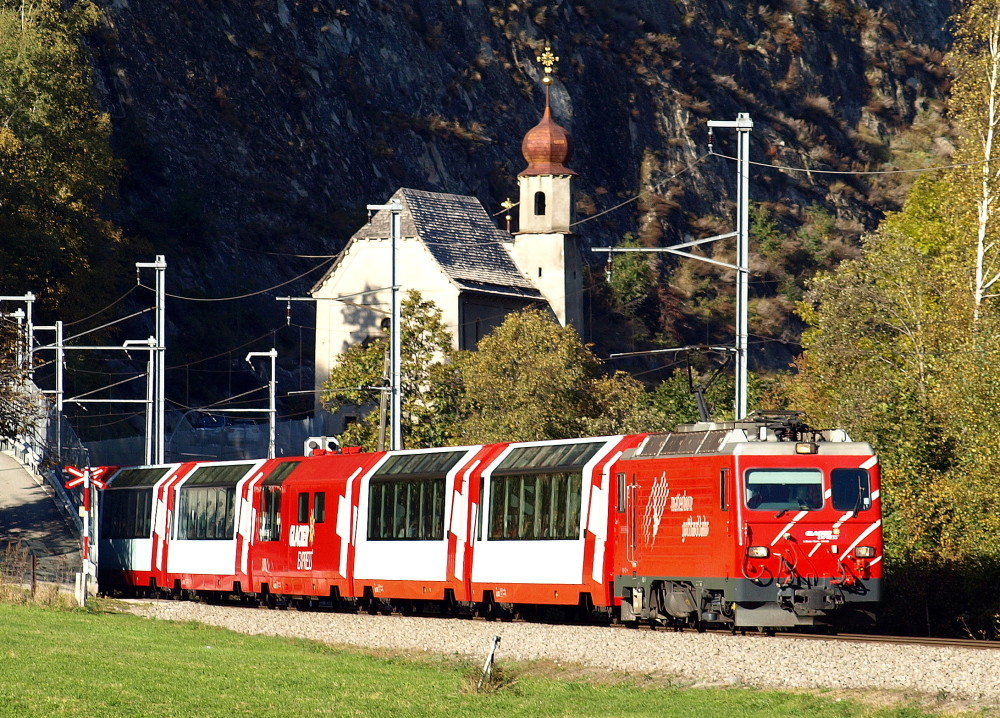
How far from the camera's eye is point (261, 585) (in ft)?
127

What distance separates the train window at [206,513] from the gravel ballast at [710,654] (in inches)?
373

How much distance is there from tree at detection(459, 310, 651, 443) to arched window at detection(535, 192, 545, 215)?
4027 cm

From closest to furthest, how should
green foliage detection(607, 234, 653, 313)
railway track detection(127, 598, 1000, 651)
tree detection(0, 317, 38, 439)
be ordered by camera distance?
railway track detection(127, 598, 1000, 651), tree detection(0, 317, 38, 439), green foliage detection(607, 234, 653, 313)

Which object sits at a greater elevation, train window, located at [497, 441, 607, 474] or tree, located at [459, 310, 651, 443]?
tree, located at [459, 310, 651, 443]

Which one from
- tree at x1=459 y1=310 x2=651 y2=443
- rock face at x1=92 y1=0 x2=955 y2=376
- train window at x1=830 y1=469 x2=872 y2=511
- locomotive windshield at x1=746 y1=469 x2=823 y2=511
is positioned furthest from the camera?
rock face at x1=92 y1=0 x2=955 y2=376

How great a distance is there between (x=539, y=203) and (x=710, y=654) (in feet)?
268

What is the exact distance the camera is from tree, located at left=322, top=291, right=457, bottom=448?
60.7 metres

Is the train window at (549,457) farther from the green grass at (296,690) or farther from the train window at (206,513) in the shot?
the train window at (206,513)

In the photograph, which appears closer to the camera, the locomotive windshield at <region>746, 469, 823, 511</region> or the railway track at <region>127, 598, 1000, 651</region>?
the railway track at <region>127, 598, 1000, 651</region>

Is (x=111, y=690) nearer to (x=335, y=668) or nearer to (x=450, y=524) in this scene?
(x=335, y=668)

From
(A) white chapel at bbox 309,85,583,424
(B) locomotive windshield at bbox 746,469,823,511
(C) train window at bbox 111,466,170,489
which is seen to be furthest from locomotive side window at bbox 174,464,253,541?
(A) white chapel at bbox 309,85,583,424

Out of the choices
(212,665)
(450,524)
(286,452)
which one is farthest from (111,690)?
(286,452)

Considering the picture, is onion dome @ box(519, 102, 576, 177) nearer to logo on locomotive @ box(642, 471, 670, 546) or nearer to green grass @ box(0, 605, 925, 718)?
logo on locomotive @ box(642, 471, 670, 546)

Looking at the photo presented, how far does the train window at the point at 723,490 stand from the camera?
1009 inches
